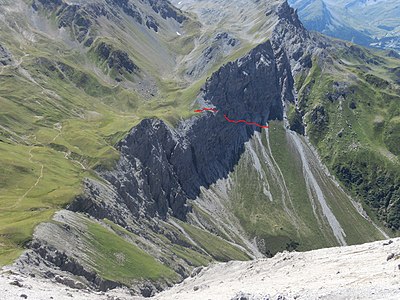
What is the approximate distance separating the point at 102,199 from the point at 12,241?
221ft

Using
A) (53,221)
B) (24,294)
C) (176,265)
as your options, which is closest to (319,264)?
(24,294)

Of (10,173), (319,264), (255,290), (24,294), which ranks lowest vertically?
(10,173)

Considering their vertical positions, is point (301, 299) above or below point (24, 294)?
above

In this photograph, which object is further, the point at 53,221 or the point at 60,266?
the point at 53,221

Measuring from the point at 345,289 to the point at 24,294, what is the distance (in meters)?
40.0

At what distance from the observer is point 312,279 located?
58562mm

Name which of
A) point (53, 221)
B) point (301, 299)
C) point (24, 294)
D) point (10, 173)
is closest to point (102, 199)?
point (10, 173)

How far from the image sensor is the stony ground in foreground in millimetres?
47775

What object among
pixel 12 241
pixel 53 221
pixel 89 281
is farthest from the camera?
Result: pixel 53 221

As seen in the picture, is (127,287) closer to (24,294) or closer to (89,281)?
(89,281)

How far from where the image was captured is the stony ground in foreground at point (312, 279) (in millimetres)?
47775

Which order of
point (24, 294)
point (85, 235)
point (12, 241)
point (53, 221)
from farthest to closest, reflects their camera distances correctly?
point (85, 235) < point (53, 221) < point (12, 241) < point (24, 294)

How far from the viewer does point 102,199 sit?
586ft

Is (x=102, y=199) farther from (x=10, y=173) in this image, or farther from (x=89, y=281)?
(x=89, y=281)
